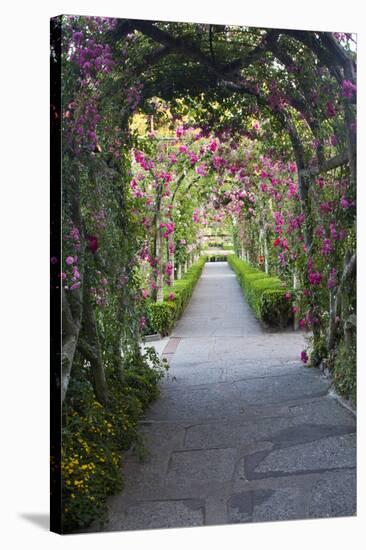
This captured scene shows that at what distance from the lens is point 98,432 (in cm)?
394

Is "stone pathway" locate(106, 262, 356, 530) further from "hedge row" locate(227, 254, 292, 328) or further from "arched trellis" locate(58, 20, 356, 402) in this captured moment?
"arched trellis" locate(58, 20, 356, 402)

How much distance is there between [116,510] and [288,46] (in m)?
2.91

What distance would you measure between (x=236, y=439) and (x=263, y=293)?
4.71 ft

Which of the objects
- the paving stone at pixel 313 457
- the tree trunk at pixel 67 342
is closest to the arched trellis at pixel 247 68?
the tree trunk at pixel 67 342

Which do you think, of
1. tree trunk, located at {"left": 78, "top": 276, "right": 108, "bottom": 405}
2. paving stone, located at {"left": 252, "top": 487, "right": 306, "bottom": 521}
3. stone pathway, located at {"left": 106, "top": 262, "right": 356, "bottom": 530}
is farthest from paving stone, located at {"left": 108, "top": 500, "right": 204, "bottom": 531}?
tree trunk, located at {"left": 78, "top": 276, "right": 108, "bottom": 405}

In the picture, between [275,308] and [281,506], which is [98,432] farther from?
[275,308]

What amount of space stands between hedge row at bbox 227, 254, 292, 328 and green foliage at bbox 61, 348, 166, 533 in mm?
891

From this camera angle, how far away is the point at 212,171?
4586 millimetres

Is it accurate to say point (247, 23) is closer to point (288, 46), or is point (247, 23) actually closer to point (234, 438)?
point (288, 46)

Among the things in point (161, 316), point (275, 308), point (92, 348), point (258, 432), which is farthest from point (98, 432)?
point (275, 308)

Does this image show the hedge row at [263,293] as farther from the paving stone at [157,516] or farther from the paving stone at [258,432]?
the paving stone at [157,516]

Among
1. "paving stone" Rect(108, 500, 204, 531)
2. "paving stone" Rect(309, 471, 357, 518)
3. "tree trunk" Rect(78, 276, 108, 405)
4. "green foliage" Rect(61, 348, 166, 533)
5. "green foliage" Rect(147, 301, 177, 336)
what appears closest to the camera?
"green foliage" Rect(61, 348, 166, 533)

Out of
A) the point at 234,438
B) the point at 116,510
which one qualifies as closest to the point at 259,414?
the point at 234,438

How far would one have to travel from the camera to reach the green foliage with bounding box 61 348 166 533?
3537 millimetres
